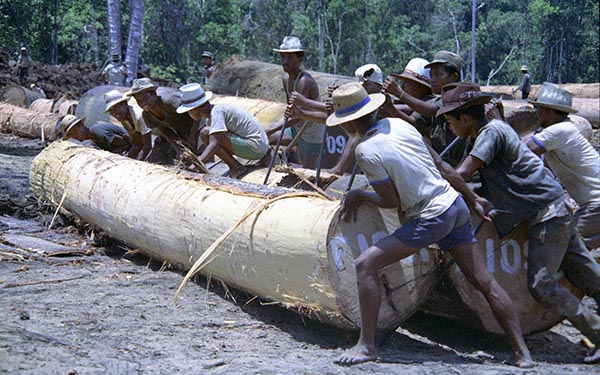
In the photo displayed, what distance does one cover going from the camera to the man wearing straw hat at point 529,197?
5.21 meters

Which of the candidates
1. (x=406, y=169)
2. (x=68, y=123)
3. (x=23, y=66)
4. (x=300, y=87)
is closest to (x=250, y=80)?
(x=68, y=123)

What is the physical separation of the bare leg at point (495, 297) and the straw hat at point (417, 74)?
247 cm

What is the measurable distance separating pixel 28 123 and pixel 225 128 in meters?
12.0

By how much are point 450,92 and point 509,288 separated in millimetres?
1427

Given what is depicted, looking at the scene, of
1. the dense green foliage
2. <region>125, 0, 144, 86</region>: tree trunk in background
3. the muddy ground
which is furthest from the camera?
the dense green foliage

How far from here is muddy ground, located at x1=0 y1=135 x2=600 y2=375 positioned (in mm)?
4773

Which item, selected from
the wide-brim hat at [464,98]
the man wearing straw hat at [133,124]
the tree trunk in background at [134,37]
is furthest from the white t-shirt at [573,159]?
the tree trunk in background at [134,37]

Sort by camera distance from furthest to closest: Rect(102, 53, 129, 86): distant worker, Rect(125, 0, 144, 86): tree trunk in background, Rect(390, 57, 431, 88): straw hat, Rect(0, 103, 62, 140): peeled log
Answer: Rect(125, 0, 144, 86): tree trunk in background < Rect(102, 53, 129, 86): distant worker < Rect(0, 103, 62, 140): peeled log < Rect(390, 57, 431, 88): straw hat

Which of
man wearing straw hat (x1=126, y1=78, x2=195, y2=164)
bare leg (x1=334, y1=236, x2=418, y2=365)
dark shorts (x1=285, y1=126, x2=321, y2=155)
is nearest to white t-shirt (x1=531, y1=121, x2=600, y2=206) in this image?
bare leg (x1=334, y1=236, x2=418, y2=365)

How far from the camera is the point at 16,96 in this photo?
22969mm

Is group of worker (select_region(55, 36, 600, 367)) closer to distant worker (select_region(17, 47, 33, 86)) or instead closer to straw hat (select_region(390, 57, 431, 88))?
straw hat (select_region(390, 57, 431, 88))

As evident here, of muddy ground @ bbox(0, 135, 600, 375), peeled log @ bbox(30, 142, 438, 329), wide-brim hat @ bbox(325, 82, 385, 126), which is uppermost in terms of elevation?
wide-brim hat @ bbox(325, 82, 385, 126)

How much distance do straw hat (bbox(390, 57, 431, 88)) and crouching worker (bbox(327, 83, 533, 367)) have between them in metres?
2.21

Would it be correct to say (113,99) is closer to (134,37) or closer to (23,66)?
(134,37)
